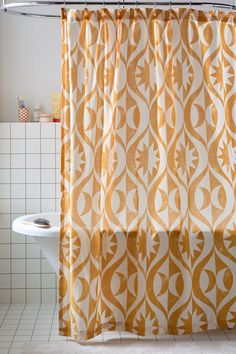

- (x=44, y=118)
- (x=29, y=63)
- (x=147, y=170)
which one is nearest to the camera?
(x=147, y=170)

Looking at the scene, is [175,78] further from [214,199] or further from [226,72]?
[214,199]

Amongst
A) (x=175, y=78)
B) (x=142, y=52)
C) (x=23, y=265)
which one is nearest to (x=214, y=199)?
(x=175, y=78)

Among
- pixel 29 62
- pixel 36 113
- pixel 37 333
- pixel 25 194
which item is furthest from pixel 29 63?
pixel 37 333

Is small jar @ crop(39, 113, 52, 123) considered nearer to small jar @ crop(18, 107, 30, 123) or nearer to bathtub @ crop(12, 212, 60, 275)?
small jar @ crop(18, 107, 30, 123)

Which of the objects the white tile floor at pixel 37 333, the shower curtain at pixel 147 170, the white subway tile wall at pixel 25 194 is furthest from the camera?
the white subway tile wall at pixel 25 194

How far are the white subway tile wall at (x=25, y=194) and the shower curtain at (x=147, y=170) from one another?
1.12 m

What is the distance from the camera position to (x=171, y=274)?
395cm

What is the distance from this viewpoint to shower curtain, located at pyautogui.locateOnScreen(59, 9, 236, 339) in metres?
3.85

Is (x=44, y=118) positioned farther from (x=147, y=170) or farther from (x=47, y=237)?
(x=147, y=170)

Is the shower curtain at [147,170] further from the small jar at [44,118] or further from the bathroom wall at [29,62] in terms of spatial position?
the bathroom wall at [29,62]

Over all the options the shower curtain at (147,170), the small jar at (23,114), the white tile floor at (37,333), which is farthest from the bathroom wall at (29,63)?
the white tile floor at (37,333)

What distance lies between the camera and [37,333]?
4.16 metres

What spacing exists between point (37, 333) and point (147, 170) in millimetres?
1402

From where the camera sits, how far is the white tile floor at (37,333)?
13.1 ft
